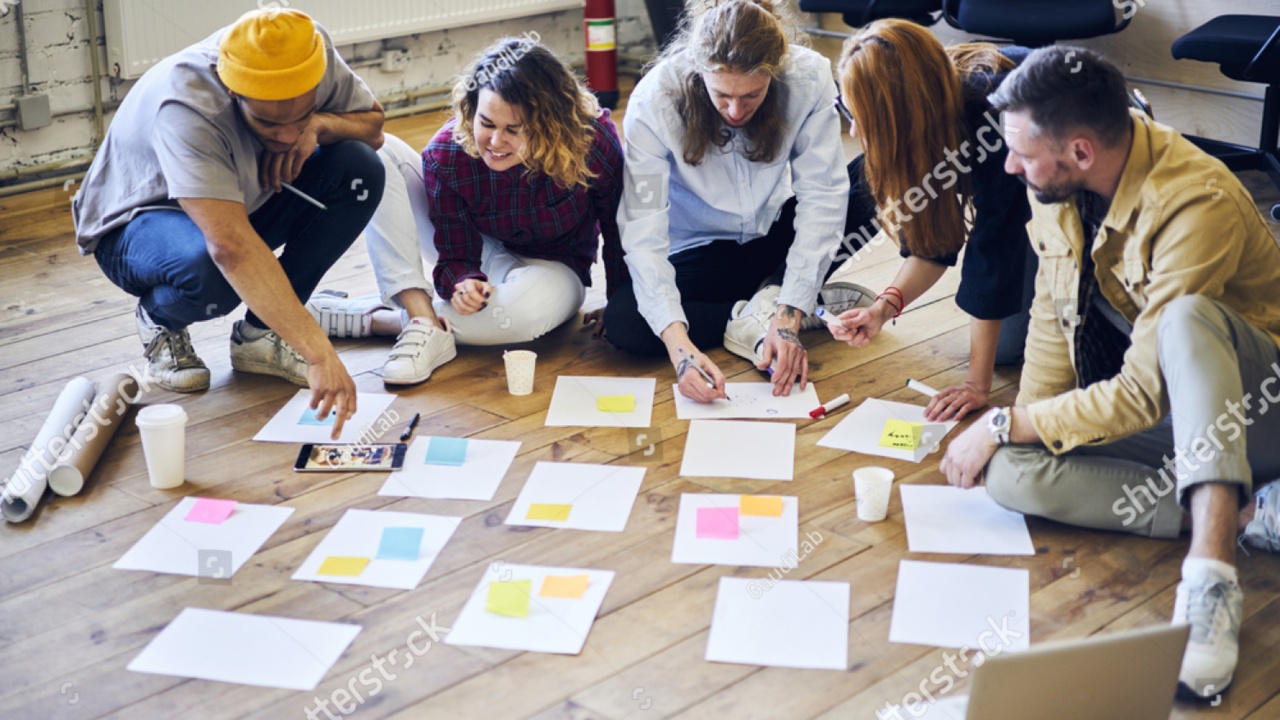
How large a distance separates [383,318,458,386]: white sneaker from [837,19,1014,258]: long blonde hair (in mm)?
1047

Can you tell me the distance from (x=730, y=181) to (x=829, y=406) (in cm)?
56

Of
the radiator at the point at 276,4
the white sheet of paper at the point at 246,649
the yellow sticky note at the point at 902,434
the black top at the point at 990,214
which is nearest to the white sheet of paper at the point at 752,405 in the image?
the yellow sticky note at the point at 902,434

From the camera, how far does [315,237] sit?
2725mm

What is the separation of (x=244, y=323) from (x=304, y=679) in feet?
4.14

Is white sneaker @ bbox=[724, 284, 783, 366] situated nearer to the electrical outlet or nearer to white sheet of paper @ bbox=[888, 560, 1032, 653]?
white sheet of paper @ bbox=[888, 560, 1032, 653]

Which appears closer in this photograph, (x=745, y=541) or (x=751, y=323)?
(x=745, y=541)

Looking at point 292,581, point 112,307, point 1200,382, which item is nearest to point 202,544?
point 292,581

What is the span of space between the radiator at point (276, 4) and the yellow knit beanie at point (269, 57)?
2146 millimetres

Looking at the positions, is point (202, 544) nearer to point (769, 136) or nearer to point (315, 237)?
point (315, 237)

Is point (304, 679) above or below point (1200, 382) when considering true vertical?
below

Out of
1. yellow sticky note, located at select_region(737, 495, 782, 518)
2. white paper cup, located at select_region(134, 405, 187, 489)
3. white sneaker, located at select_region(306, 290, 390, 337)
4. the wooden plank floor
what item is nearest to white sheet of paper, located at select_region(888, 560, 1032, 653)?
the wooden plank floor

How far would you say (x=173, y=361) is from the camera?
2709mm

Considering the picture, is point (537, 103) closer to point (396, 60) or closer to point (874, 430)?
point (874, 430)

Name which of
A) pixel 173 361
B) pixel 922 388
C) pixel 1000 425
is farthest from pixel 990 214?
pixel 173 361
